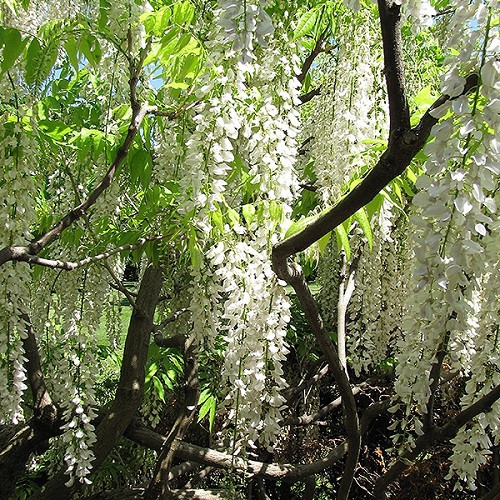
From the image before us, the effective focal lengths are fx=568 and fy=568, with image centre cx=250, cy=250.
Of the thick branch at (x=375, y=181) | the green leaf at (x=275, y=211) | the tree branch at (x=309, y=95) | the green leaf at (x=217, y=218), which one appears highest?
the tree branch at (x=309, y=95)

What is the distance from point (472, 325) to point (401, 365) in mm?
1010

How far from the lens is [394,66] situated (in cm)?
137

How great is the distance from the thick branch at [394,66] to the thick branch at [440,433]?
206cm

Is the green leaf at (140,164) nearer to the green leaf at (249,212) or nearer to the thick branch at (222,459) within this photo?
the green leaf at (249,212)

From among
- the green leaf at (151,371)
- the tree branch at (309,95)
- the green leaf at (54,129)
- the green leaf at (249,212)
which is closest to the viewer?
the green leaf at (249,212)

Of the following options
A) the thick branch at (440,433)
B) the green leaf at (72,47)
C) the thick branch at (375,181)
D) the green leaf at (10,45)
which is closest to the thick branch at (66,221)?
the green leaf at (72,47)

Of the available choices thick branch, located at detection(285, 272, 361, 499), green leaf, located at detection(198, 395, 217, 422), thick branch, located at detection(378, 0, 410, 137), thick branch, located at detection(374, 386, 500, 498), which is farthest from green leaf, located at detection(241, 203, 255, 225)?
green leaf, located at detection(198, 395, 217, 422)

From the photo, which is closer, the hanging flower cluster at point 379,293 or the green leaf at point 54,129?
the green leaf at point 54,129

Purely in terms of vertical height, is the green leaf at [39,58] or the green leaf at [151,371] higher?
the green leaf at [39,58]

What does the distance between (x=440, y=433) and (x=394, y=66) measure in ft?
7.98

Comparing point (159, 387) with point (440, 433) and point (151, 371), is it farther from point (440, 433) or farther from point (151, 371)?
point (440, 433)

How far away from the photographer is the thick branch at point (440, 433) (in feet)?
9.65

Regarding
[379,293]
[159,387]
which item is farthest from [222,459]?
[379,293]

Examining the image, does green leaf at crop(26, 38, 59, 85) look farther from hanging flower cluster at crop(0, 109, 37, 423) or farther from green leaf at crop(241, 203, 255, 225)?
green leaf at crop(241, 203, 255, 225)
